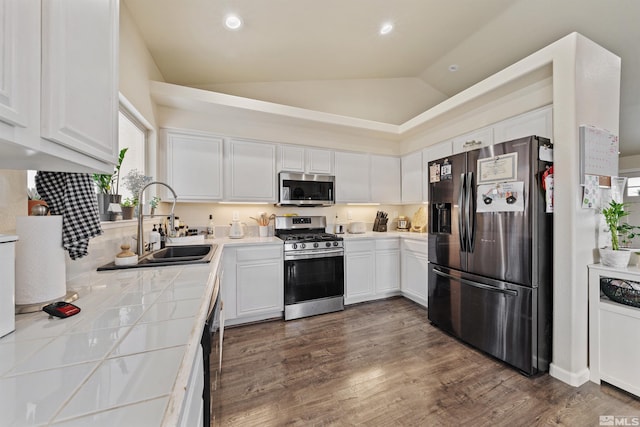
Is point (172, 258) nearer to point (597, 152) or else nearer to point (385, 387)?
point (385, 387)

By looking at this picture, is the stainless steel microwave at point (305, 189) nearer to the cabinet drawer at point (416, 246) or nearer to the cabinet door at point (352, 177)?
the cabinet door at point (352, 177)

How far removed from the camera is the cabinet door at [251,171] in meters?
3.04

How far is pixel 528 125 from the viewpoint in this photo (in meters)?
2.26

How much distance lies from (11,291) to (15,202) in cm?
46

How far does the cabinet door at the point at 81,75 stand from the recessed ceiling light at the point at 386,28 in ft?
7.69

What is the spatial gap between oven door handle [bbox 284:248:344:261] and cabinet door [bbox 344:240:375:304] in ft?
0.61

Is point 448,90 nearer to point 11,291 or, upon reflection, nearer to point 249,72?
point 249,72

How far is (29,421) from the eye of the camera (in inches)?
15.7

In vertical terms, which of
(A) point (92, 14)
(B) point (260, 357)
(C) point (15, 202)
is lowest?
(B) point (260, 357)

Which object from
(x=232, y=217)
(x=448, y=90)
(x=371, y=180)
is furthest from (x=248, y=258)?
(x=448, y=90)

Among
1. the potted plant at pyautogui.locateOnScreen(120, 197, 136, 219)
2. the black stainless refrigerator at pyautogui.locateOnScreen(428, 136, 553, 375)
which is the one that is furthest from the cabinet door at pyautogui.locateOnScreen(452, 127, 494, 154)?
the potted plant at pyautogui.locateOnScreen(120, 197, 136, 219)

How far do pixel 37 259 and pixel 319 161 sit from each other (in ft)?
9.57

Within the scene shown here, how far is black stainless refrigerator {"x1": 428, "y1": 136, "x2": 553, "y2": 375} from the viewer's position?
1835mm

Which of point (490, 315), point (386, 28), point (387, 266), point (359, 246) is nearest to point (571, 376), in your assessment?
point (490, 315)
